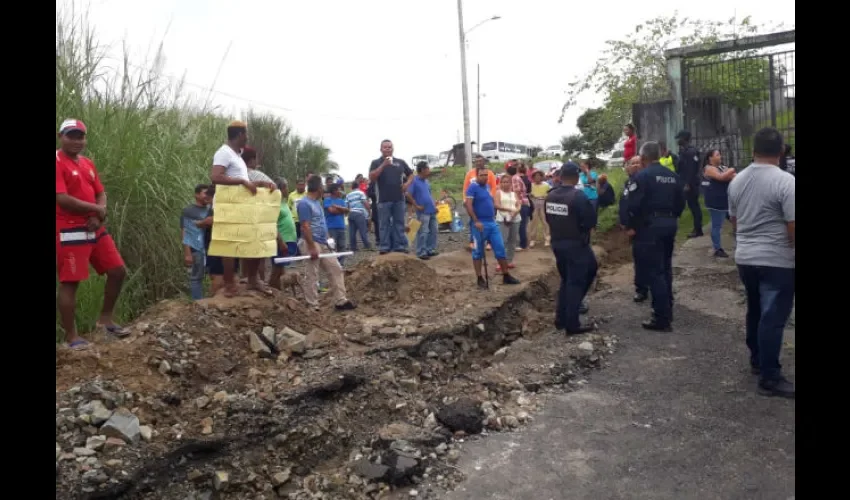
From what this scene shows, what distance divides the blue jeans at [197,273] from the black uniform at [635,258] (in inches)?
176

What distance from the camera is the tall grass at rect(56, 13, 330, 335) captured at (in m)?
7.16

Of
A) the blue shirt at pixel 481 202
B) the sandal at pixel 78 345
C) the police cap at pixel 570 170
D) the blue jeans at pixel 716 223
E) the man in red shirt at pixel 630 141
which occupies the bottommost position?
the sandal at pixel 78 345

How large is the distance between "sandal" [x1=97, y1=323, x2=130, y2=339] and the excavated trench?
822 millimetres

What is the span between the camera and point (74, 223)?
5223mm

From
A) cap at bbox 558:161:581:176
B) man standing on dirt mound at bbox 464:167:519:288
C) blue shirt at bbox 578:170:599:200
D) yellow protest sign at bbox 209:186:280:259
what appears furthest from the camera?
blue shirt at bbox 578:170:599:200

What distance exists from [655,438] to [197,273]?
517cm

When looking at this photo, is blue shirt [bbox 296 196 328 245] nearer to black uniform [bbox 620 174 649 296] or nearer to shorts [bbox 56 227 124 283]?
shorts [bbox 56 227 124 283]

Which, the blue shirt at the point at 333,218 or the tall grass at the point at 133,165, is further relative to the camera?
the blue shirt at the point at 333,218

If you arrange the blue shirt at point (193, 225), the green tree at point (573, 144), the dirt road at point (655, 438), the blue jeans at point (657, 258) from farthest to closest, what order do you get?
the green tree at point (573, 144)
the blue shirt at point (193, 225)
the blue jeans at point (657, 258)
the dirt road at point (655, 438)

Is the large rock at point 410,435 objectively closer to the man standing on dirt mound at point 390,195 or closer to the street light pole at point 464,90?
the man standing on dirt mound at point 390,195

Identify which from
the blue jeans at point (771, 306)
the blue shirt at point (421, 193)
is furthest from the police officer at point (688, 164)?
the blue jeans at point (771, 306)

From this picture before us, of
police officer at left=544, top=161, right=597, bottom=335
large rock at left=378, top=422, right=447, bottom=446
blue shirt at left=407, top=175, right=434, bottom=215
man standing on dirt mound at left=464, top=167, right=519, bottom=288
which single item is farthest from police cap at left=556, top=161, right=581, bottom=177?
blue shirt at left=407, top=175, right=434, bottom=215

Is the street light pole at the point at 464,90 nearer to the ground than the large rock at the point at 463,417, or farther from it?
farther from it

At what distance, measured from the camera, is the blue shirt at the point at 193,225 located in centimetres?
758
